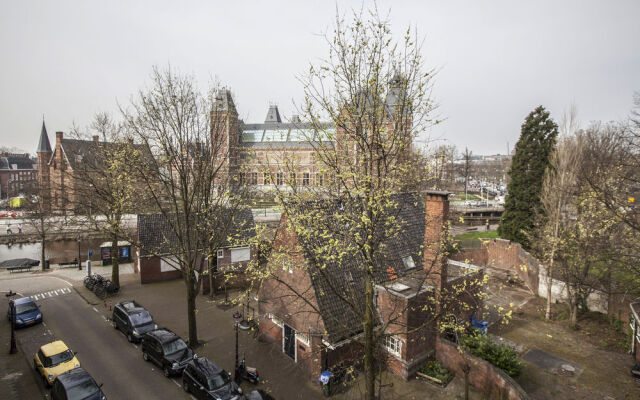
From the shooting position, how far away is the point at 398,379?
13.5 meters

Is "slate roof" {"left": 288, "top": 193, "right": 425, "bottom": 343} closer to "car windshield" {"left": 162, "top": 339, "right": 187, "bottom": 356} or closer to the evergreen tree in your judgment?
"car windshield" {"left": 162, "top": 339, "right": 187, "bottom": 356}

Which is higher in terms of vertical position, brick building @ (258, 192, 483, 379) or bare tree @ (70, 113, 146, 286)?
bare tree @ (70, 113, 146, 286)

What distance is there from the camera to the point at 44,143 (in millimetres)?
62719

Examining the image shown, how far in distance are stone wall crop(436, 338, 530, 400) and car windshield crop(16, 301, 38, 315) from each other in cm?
2214

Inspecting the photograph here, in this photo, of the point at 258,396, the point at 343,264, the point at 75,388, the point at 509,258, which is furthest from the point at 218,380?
the point at 509,258

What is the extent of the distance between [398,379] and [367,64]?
40.5 feet

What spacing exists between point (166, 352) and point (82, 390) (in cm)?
331

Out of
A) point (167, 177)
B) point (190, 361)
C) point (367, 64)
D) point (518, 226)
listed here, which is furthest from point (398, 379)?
point (518, 226)

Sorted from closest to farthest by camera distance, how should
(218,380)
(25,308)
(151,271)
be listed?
1. (218,380)
2. (25,308)
3. (151,271)

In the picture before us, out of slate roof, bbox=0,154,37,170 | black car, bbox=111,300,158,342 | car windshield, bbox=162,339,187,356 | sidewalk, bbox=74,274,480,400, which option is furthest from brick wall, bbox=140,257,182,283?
slate roof, bbox=0,154,37,170

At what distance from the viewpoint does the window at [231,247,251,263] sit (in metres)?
26.5

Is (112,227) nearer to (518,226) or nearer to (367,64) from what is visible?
(367,64)

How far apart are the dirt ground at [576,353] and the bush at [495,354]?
36.3 inches

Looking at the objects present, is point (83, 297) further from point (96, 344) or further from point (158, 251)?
point (96, 344)
